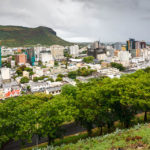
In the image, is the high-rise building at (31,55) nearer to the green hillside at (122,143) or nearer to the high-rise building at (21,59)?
the high-rise building at (21,59)

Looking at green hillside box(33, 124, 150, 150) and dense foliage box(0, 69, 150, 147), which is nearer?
green hillside box(33, 124, 150, 150)

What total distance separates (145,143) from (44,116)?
4352mm

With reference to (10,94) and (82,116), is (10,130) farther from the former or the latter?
(10,94)

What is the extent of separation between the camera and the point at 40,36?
4449 inches

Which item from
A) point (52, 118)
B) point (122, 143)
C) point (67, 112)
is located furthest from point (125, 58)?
point (122, 143)

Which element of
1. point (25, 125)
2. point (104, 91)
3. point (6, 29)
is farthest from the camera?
point (6, 29)

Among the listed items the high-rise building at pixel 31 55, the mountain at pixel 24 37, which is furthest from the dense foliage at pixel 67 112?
the mountain at pixel 24 37

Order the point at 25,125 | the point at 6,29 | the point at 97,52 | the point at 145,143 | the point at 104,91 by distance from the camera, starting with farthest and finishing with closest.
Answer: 1. the point at 6,29
2. the point at 97,52
3. the point at 104,91
4. the point at 25,125
5. the point at 145,143

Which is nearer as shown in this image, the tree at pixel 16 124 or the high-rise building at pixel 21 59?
the tree at pixel 16 124

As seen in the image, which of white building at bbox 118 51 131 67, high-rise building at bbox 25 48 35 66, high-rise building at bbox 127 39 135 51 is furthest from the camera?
high-rise building at bbox 127 39 135 51

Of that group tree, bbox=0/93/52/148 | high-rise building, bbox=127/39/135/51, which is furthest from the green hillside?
high-rise building, bbox=127/39/135/51

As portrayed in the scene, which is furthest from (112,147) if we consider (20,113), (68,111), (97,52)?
(97,52)

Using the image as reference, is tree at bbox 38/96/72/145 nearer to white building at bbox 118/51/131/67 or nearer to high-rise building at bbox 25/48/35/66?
white building at bbox 118/51/131/67

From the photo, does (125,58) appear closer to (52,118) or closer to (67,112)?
(67,112)
